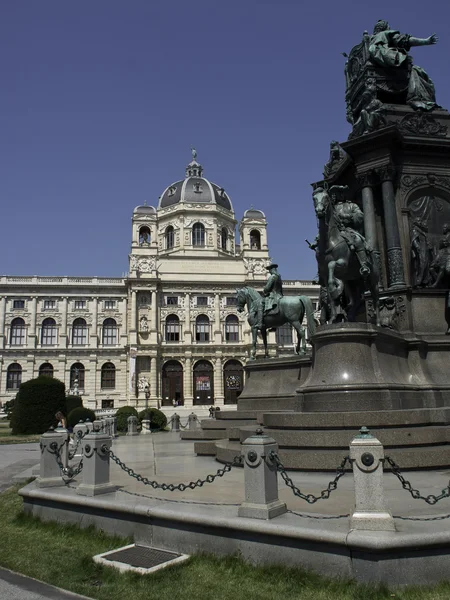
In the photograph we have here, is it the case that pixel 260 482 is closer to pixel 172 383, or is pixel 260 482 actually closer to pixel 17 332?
pixel 172 383

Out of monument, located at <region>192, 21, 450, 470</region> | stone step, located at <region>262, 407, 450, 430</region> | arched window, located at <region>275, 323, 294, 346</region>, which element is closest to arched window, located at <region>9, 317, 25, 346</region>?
arched window, located at <region>275, 323, 294, 346</region>

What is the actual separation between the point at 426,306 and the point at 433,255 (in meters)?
1.41

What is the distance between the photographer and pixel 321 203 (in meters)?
11.3

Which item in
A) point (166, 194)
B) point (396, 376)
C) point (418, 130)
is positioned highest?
point (166, 194)

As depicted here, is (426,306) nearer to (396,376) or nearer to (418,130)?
(396,376)

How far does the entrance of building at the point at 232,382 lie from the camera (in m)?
71.5

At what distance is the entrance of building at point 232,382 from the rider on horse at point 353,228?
60.9 metres

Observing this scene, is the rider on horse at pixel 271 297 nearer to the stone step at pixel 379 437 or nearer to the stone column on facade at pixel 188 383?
the stone step at pixel 379 437

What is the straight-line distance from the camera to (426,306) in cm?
1175

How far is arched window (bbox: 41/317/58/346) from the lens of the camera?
72.2 metres

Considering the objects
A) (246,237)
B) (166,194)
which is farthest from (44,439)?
(166,194)

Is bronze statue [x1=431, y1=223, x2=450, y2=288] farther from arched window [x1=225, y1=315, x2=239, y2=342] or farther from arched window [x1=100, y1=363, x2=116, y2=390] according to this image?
arched window [x1=100, y1=363, x2=116, y2=390]

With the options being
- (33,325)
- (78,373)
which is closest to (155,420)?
(78,373)

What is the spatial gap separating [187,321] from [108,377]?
13.6 m
